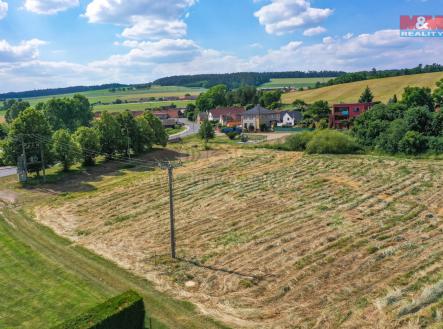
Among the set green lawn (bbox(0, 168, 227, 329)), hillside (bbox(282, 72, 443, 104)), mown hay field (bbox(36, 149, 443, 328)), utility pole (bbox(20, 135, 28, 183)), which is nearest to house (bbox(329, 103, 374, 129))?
hillside (bbox(282, 72, 443, 104))

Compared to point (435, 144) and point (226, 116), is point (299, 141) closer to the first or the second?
point (435, 144)

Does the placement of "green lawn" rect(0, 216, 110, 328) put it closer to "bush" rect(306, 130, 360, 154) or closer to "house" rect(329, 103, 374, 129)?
"bush" rect(306, 130, 360, 154)

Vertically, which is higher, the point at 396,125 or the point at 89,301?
the point at 396,125

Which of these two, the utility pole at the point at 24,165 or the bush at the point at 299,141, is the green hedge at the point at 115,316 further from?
the bush at the point at 299,141

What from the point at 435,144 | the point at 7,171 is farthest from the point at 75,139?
the point at 435,144

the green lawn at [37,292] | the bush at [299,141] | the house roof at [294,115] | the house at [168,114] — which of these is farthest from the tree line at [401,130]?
the house at [168,114]

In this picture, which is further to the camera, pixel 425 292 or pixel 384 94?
pixel 384 94

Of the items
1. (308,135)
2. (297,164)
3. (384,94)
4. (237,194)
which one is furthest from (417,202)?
(384,94)

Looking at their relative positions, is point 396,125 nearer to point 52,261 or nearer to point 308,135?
point 308,135
